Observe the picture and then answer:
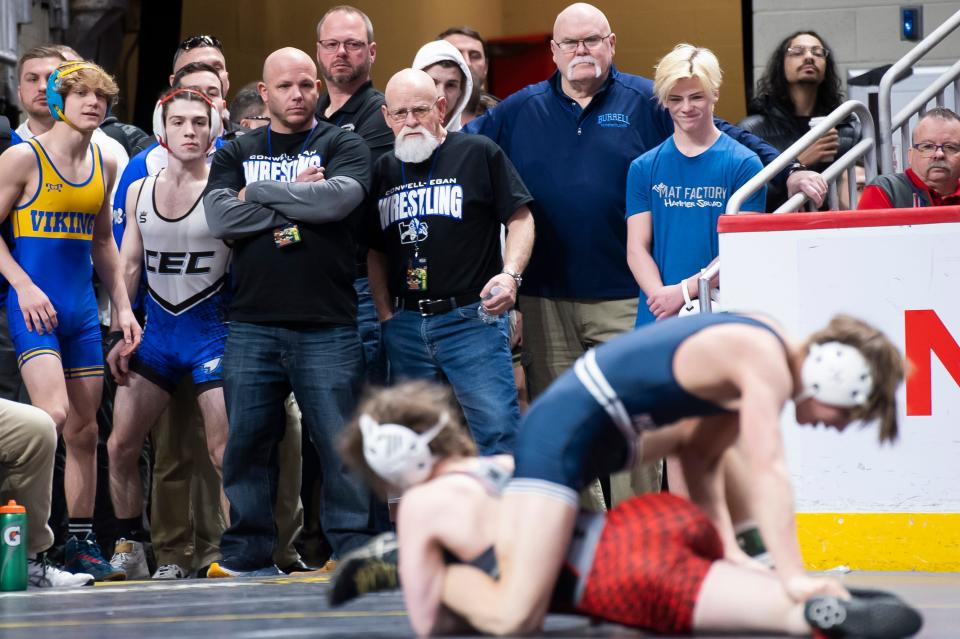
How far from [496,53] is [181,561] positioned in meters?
8.34

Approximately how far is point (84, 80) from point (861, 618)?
4.20 metres

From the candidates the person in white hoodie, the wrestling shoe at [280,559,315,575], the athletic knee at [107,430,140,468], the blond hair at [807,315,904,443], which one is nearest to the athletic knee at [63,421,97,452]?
the athletic knee at [107,430,140,468]

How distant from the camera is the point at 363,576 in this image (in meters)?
4.32

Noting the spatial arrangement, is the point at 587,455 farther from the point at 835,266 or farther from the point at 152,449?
the point at 152,449

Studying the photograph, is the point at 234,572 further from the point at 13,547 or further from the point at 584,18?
the point at 584,18

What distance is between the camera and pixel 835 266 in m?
6.07

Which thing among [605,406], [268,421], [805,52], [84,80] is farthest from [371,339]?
[605,406]

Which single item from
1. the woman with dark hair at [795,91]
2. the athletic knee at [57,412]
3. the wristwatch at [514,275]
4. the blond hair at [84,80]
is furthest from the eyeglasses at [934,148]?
the athletic knee at [57,412]

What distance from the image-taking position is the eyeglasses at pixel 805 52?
24.4 feet

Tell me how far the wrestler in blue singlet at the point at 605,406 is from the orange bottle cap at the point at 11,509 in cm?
261

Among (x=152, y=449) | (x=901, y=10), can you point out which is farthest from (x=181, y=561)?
(x=901, y=10)

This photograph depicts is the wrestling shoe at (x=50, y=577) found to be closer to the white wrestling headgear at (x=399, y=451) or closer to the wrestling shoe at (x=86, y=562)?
the wrestling shoe at (x=86, y=562)

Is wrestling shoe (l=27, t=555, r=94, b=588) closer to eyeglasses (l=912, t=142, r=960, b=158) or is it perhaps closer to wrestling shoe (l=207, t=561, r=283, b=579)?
wrestling shoe (l=207, t=561, r=283, b=579)

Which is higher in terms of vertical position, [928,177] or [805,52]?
[805,52]
